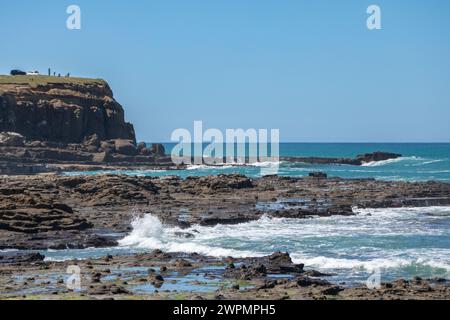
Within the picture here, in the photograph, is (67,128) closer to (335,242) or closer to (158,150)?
(158,150)

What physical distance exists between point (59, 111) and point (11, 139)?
13.4m

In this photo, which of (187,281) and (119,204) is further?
(119,204)

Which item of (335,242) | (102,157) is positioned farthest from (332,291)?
(102,157)

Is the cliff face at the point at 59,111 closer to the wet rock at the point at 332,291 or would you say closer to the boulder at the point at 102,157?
the boulder at the point at 102,157

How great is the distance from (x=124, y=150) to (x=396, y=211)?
225 ft

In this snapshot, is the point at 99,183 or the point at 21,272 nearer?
the point at 21,272

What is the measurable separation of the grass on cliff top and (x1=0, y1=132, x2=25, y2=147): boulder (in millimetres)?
18181

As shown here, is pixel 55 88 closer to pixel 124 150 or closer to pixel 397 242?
pixel 124 150

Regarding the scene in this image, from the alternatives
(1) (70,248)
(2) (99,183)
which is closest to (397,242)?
(1) (70,248)

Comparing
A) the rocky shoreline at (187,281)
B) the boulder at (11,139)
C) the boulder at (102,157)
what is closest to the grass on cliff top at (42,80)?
the boulder at (11,139)

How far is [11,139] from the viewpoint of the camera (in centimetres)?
10125

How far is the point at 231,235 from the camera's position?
36875mm

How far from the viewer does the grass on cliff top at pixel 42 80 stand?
12141 centimetres
